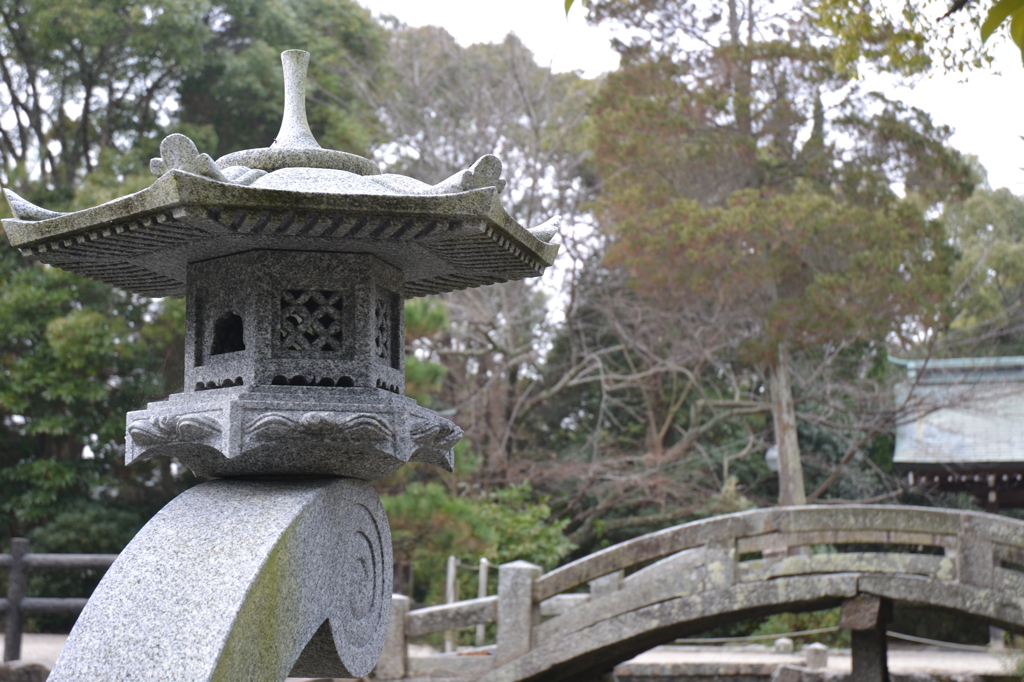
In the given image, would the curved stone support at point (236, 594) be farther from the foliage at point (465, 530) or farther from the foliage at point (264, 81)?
the foliage at point (264, 81)

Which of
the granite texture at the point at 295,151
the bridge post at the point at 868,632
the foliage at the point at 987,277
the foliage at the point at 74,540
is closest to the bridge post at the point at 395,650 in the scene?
the bridge post at the point at 868,632

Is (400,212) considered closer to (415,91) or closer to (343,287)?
(343,287)

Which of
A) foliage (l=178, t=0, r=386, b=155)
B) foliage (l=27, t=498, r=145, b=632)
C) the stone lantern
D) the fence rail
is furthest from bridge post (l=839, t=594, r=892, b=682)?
foliage (l=178, t=0, r=386, b=155)

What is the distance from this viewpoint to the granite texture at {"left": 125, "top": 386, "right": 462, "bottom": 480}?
320 cm

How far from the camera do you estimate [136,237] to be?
3.27m

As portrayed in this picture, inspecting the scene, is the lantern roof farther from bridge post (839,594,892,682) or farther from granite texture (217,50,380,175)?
bridge post (839,594,892,682)

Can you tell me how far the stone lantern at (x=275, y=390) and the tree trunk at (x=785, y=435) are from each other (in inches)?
322

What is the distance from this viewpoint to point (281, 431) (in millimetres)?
3186

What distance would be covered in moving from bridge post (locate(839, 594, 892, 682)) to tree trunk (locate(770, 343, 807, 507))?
4.60 metres

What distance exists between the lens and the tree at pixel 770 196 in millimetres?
10516

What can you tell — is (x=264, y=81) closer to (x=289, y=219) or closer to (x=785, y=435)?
(x=785, y=435)

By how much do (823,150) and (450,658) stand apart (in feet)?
25.9

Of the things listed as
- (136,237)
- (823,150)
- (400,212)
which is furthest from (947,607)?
(823,150)

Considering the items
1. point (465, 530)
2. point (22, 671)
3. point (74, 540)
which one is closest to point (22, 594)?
point (22, 671)
